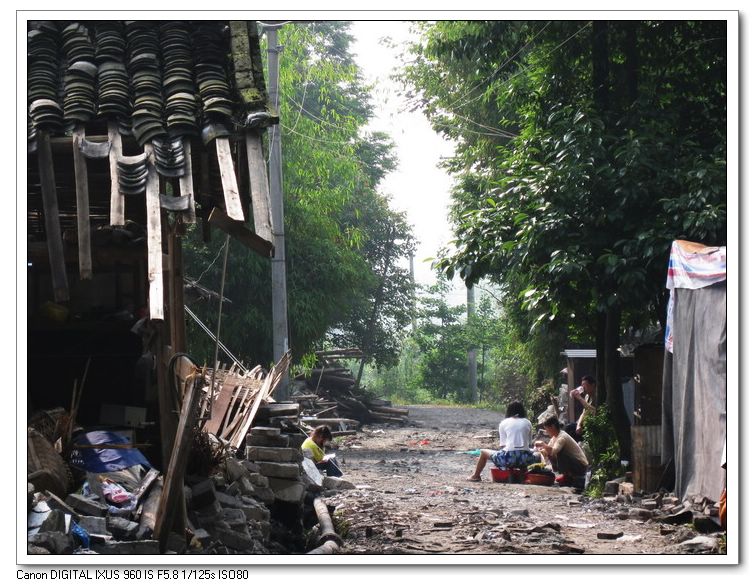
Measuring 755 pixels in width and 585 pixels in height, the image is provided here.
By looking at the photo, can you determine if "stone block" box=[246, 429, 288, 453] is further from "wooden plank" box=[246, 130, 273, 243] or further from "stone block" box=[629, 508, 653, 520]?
"wooden plank" box=[246, 130, 273, 243]

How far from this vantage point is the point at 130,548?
630 centimetres

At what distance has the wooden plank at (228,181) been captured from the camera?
636cm

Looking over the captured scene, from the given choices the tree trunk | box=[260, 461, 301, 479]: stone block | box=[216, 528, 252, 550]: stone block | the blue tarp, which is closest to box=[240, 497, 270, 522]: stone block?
box=[216, 528, 252, 550]: stone block

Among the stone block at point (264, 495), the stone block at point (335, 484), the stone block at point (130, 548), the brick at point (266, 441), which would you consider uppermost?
the brick at point (266, 441)

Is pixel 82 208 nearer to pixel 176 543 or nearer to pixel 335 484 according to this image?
pixel 176 543

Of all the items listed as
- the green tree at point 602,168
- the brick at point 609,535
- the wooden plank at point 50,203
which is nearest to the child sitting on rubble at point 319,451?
the green tree at point 602,168

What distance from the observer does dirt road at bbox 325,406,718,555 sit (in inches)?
325

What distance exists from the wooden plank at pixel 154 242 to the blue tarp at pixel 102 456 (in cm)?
162

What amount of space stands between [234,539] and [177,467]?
1.46 meters

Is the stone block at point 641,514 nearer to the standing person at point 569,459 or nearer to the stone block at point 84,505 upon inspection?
the standing person at point 569,459

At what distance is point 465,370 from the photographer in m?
43.8

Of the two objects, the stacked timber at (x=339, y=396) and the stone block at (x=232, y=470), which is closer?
the stone block at (x=232, y=470)

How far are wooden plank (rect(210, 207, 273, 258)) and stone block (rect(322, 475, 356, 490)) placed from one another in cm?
631
